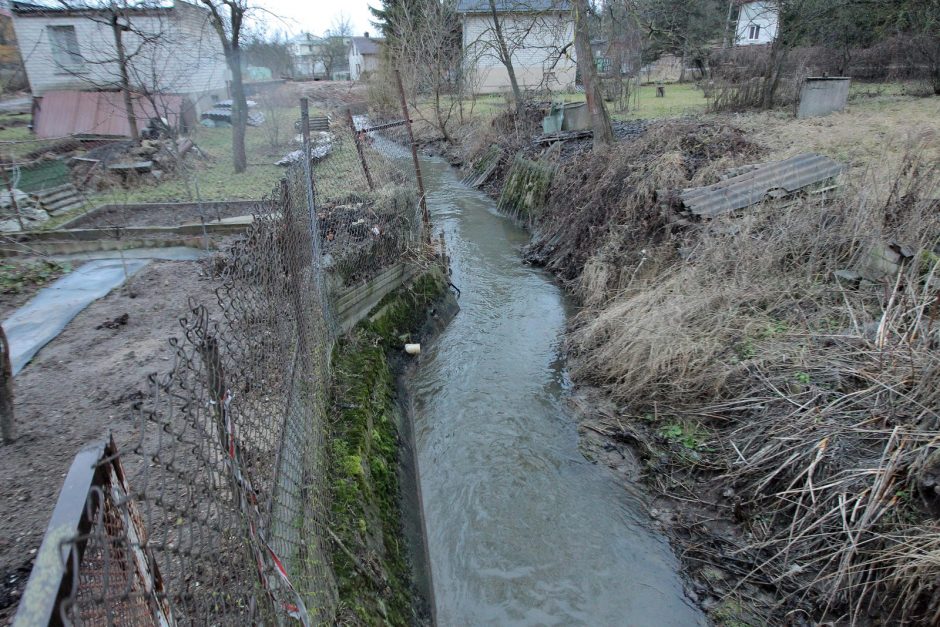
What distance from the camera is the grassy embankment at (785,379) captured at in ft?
12.1

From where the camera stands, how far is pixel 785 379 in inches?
196

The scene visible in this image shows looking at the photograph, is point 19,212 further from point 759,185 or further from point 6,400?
point 759,185

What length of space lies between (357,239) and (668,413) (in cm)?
453

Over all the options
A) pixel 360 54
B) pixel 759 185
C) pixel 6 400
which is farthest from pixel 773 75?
pixel 360 54

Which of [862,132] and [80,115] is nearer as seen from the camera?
[862,132]

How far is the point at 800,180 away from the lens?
770 centimetres

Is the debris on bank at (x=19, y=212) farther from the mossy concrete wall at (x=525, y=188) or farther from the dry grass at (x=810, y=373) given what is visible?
the mossy concrete wall at (x=525, y=188)

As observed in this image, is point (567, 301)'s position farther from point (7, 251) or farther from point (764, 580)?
point (7, 251)

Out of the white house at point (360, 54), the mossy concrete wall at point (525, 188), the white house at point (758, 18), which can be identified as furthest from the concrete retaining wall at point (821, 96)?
the white house at point (360, 54)

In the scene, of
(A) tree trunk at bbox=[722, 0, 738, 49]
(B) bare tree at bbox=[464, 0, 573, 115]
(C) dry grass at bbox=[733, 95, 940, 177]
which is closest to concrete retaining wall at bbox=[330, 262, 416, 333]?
(B) bare tree at bbox=[464, 0, 573, 115]

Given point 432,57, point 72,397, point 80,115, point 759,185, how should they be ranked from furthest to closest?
1. point 432,57
2. point 80,115
3. point 759,185
4. point 72,397

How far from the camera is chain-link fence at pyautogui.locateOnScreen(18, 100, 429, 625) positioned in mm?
1216

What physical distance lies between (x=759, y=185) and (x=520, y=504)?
5.94m

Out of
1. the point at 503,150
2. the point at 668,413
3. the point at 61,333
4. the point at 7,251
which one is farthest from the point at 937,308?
the point at 503,150
